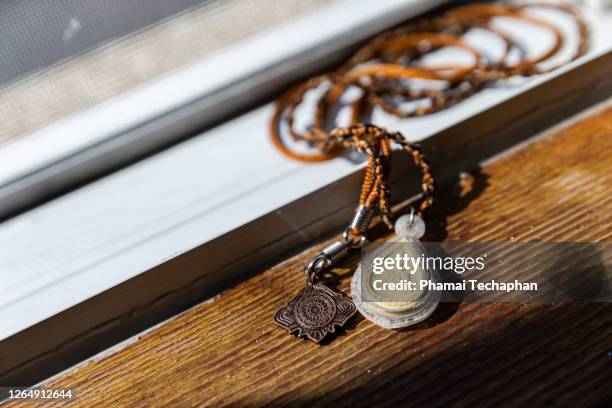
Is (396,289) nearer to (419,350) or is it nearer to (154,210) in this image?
(419,350)

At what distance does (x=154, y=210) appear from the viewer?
102 centimetres

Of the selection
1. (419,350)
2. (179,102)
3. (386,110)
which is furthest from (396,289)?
(179,102)

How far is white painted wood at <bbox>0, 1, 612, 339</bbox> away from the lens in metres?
0.93

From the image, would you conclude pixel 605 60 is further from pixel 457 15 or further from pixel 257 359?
pixel 257 359

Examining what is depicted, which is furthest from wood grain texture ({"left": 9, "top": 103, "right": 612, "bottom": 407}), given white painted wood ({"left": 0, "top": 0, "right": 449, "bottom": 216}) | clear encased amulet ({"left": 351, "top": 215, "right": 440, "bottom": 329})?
white painted wood ({"left": 0, "top": 0, "right": 449, "bottom": 216})

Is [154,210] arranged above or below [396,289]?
above

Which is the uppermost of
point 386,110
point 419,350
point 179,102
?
point 179,102

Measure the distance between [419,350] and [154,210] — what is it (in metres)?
0.45

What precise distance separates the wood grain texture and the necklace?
0.11 feet

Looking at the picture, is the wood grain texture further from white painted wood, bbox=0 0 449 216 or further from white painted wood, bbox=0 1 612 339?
white painted wood, bbox=0 0 449 216

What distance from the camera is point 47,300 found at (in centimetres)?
91

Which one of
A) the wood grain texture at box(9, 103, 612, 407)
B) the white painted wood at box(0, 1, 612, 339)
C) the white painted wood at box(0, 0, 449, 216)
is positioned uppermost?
the white painted wood at box(0, 0, 449, 216)

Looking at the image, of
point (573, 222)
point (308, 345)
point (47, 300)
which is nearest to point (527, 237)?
point (573, 222)

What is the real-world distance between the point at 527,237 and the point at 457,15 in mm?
479
